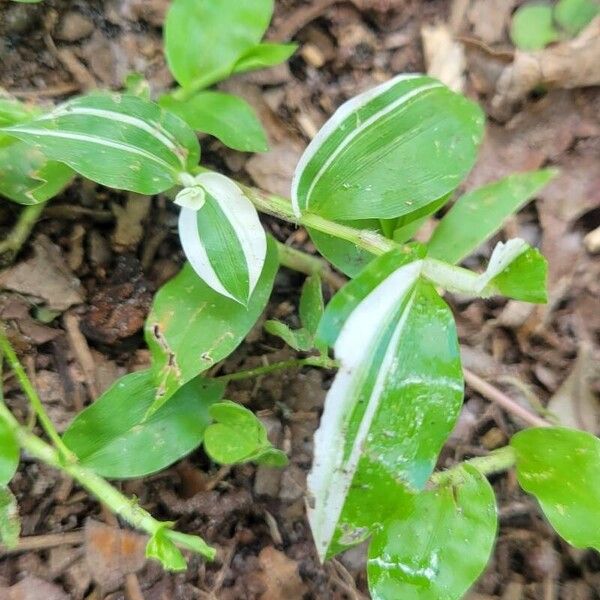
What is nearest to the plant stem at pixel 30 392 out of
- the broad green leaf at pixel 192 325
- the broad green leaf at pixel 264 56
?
the broad green leaf at pixel 192 325

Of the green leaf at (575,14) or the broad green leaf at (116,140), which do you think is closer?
the broad green leaf at (116,140)

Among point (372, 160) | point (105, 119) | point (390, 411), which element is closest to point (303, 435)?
point (390, 411)

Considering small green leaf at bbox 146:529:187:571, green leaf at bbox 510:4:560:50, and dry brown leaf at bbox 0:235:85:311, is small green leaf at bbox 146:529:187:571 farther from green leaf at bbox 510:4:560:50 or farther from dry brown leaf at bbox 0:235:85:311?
green leaf at bbox 510:4:560:50

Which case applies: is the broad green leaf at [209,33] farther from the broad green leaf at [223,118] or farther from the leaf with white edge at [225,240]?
the leaf with white edge at [225,240]

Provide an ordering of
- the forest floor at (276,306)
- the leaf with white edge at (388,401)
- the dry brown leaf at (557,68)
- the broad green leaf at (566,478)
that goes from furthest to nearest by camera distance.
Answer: the dry brown leaf at (557,68)
the forest floor at (276,306)
the broad green leaf at (566,478)
the leaf with white edge at (388,401)

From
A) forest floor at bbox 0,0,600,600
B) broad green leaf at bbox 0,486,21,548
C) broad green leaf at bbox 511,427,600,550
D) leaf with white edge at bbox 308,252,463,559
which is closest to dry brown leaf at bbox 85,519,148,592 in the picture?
forest floor at bbox 0,0,600,600

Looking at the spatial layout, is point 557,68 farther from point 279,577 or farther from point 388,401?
point 279,577
